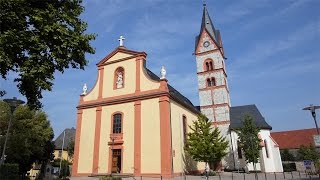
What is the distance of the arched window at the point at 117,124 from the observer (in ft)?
91.7

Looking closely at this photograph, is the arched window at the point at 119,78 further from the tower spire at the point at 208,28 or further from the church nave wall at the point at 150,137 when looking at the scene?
the tower spire at the point at 208,28

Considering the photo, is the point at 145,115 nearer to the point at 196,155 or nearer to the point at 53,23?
the point at 196,155

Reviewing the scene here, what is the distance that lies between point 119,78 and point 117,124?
523 centimetres

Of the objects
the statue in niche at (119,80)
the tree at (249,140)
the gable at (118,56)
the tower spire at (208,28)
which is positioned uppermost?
the tower spire at (208,28)

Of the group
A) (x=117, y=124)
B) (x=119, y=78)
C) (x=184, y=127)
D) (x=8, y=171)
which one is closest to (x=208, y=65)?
(x=184, y=127)

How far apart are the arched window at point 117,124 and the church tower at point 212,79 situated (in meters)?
19.2

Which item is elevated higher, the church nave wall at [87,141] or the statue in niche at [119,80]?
the statue in niche at [119,80]

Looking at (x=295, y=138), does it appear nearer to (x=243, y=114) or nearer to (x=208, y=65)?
(x=243, y=114)

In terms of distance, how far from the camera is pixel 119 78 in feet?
99.3

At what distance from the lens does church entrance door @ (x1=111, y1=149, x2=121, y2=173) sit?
2691 centimetres

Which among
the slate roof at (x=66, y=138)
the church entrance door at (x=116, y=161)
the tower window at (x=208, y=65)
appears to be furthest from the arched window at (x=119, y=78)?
the slate roof at (x=66, y=138)

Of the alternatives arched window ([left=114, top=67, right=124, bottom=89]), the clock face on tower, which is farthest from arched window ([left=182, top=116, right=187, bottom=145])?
the clock face on tower

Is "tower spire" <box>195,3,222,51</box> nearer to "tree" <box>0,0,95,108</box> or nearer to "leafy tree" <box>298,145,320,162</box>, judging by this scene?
"leafy tree" <box>298,145,320,162</box>

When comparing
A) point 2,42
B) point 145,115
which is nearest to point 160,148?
point 145,115
